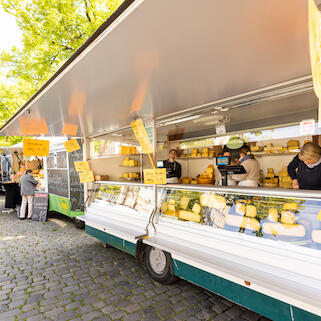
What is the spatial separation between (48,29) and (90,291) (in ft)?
31.3

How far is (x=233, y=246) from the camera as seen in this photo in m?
2.65

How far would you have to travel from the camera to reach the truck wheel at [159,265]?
331 centimetres

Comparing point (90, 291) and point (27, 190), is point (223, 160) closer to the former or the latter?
point (90, 291)

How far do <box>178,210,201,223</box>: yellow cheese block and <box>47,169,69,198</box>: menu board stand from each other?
196 inches

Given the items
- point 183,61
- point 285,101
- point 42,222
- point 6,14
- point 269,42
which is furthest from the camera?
point 6,14

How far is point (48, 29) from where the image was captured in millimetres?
8727

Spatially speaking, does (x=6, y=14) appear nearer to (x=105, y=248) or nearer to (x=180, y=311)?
(x=105, y=248)

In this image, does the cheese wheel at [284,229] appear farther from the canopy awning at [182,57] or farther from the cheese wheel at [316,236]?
the canopy awning at [182,57]

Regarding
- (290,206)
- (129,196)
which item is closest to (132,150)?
(129,196)

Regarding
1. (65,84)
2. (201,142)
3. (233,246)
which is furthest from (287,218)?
(201,142)

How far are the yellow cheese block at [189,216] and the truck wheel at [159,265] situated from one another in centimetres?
59

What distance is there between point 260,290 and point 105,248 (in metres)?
3.79

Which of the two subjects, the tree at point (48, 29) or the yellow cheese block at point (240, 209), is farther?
the tree at point (48, 29)

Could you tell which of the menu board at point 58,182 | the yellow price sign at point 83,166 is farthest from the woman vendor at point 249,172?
the menu board at point 58,182
